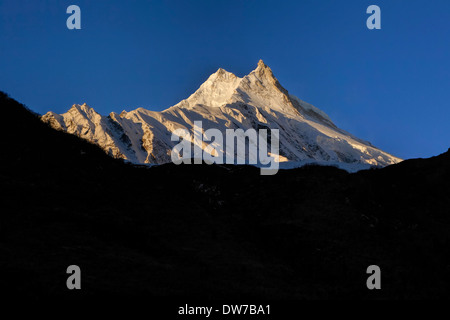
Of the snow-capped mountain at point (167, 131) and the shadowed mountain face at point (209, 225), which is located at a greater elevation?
the snow-capped mountain at point (167, 131)

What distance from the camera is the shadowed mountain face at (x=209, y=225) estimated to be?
19.2 meters

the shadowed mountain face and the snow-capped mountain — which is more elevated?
the snow-capped mountain

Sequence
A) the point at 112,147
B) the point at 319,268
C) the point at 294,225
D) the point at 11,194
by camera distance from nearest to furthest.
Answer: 1. the point at 319,268
2. the point at 11,194
3. the point at 294,225
4. the point at 112,147

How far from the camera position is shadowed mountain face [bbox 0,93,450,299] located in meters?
19.2

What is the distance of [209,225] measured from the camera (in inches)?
1072

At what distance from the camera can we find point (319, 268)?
74.5ft

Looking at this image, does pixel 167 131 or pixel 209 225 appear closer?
pixel 209 225

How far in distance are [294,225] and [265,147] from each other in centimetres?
14381

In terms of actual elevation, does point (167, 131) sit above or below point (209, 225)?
above

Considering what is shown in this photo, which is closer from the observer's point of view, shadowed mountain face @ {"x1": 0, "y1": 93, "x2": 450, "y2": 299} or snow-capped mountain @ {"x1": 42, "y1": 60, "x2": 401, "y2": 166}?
shadowed mountain face @ {"x1": 0, "y1": 93, "x2": 450, "y2": 299}
